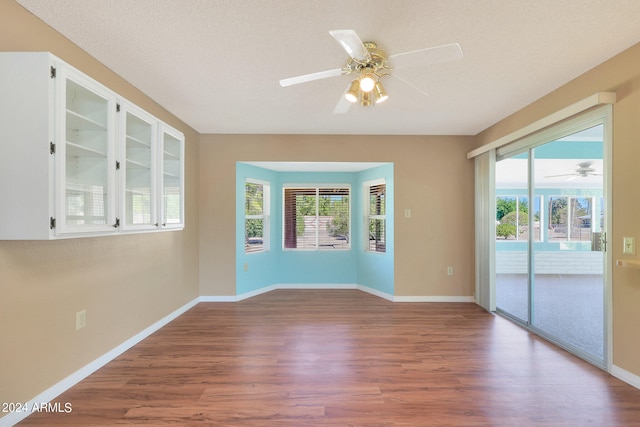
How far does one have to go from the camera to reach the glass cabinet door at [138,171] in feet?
7.78

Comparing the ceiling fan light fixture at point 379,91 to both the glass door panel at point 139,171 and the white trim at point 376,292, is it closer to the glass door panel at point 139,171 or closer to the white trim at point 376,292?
the glass door panel at point 139,171

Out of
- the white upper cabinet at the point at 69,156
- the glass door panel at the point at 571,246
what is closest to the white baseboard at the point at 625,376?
the glass door panel at the point at 571,246

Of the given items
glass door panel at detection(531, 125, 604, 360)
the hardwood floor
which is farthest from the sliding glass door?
the hardwood floor

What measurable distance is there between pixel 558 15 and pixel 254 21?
1865 millimetres

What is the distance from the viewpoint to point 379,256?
4672mm

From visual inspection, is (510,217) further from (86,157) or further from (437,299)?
(86,157)

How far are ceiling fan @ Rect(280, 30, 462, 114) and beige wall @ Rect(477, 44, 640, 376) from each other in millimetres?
1516

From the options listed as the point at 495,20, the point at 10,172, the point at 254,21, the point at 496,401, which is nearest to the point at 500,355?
the point at 496,401

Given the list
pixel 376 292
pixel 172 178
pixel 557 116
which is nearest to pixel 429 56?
pixel 557 116

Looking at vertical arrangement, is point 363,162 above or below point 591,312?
above

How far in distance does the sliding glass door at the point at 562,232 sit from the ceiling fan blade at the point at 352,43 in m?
2.10

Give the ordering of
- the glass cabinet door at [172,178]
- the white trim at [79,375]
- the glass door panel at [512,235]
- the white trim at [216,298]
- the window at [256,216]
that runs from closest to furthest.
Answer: the white trim at [79,375] → the glass cabinet door at [172,178] → the glass door panel at [512,235] → the white trim at [216,298] → the window at [256,216]

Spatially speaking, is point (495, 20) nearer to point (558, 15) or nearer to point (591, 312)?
point (558, 15)

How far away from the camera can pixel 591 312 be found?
9.30 ft
